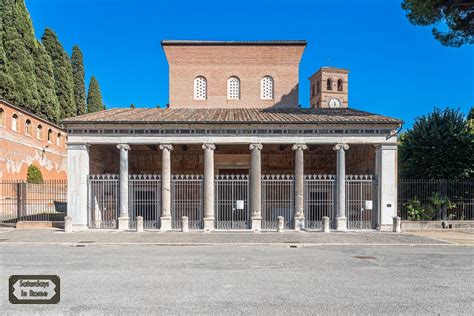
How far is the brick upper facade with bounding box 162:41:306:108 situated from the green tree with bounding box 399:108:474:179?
8.60 m

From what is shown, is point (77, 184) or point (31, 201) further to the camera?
point (31, 201)

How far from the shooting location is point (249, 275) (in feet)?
24.5

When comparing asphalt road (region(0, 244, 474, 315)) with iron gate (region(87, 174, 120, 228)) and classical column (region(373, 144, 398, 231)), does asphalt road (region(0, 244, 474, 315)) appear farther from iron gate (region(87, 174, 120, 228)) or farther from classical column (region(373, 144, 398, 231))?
iron gate (region(87, 174, 120, 228))

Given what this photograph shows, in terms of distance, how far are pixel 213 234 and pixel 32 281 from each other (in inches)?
345

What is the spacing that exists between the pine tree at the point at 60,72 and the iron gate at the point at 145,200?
81.2 feet

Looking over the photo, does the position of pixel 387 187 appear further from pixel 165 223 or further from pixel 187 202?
pixel 165 223

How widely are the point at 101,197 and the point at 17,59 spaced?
68.2 feet

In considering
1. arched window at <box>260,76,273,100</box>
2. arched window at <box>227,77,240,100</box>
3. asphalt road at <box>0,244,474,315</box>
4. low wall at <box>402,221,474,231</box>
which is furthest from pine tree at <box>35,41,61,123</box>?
low wall at <box>402,221,474,231</box>

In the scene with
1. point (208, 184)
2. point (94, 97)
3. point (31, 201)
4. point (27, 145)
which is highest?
point (94, 97)

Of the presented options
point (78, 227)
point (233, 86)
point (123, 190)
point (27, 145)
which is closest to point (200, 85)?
point (233, 86)

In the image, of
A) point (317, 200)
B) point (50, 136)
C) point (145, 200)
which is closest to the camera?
point (145, 200)

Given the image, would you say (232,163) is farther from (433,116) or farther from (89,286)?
(89,286)

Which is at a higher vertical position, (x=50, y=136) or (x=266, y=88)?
(x=266, y=88)

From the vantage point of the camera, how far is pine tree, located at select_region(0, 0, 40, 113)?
27508 mm
